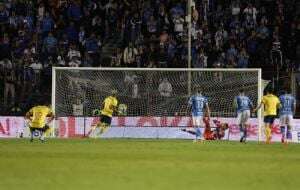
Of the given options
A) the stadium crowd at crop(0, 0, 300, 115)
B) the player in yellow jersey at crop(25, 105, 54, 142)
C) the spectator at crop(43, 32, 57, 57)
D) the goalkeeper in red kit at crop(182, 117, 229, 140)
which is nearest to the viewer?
the player in yellow jersey at crop(25, 105, 54, 142)

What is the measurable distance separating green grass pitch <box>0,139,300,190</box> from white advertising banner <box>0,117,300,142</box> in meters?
4.52

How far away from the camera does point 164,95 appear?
28156 millimetres

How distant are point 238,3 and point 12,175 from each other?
21.0 meters

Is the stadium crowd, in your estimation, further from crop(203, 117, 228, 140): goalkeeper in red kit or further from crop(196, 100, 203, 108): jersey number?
crop(196, 100, 203, 108): jersey number

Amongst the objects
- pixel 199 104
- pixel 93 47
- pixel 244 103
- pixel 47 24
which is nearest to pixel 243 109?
pixel 244 103

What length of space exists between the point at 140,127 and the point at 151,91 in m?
1.49

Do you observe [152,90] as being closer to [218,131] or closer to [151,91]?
[151,91]

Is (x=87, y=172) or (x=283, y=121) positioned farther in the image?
(x=283, y=121)

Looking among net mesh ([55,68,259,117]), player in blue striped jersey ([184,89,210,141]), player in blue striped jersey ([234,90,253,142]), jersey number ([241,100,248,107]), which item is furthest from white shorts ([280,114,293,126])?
player in blue striped jersey ([184,89,210,141])

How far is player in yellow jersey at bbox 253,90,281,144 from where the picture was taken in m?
26.3

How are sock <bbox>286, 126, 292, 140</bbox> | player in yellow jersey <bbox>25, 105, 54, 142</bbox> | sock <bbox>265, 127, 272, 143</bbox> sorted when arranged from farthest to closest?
sock <bbox>286, 126, 292, 140</bbox> → sock <bbox>265, 127, 272, 143</bbox> → player in yellow jersey <bbox>25, 105, 54, 142</bbox>

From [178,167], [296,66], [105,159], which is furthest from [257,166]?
[296,66]

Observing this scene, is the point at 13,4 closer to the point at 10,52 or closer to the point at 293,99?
the point at 10,52

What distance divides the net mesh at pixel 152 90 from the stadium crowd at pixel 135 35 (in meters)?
1.81
